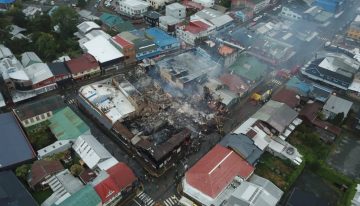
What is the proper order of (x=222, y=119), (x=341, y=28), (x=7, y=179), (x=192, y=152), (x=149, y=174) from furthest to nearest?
(x=341, y=28), (x=222, y=119), (x=192, y=152), (x=149, y=174), (x=7, y=179)

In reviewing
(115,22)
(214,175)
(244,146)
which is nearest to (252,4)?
(115,22)

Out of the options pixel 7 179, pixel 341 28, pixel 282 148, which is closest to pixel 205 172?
pixel 282 148

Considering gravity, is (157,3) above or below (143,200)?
above

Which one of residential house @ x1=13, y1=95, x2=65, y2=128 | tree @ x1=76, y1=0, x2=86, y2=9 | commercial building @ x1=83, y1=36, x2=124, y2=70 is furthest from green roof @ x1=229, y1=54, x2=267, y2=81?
tree @ x1=76, y1=0, x2=86, y2=9

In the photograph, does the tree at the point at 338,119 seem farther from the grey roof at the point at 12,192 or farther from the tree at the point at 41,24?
the tree at the point at 41,24

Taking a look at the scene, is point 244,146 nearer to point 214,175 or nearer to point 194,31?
point 214,175

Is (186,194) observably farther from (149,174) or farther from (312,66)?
(312,66)

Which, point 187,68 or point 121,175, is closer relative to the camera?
point 121,175
